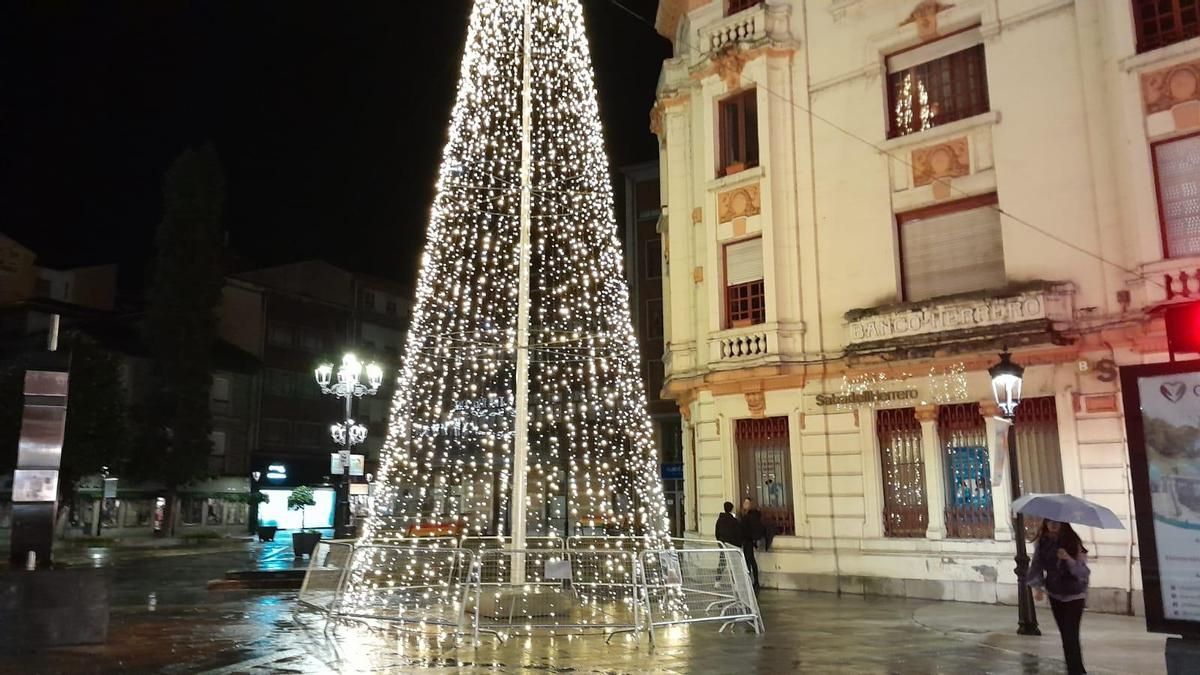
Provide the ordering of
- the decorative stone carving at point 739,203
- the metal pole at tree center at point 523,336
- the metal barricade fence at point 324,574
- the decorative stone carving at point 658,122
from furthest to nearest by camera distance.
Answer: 1. the decorative stone carving at point 658,122
2. the decorative stone carving at point 739,203
3. the metal barricade fence at point 324,574
4. the metal pole at tree center at point 523,336

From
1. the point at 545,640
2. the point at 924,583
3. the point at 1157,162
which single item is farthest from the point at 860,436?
the point at 545,640

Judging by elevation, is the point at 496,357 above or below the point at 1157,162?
below

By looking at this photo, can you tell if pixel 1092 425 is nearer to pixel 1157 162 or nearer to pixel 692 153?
pixel 1157 162

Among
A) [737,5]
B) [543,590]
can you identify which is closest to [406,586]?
[543,590]

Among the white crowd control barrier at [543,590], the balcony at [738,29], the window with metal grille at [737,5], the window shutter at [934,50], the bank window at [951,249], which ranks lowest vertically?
the white crowd control barrier at [543,590]

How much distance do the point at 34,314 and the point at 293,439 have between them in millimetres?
15722

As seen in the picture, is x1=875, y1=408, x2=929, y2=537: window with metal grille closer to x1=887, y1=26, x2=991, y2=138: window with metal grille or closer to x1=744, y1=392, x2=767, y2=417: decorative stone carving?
x1=744, y1=392, x2=767, y2=417: decorative stone carving

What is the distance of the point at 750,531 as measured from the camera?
17375 mm

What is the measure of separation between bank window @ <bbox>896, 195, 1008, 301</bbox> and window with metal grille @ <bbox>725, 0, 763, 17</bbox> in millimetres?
6340

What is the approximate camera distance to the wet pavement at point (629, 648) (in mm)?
9211

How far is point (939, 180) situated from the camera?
17.6 m

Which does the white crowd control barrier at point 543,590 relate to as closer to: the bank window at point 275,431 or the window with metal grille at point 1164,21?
the window with metal grille at point 1164,21

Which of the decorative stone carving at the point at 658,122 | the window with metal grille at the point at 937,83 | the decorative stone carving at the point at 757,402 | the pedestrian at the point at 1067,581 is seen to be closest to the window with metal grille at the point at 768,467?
the decorative stone carving at the point at 757,402

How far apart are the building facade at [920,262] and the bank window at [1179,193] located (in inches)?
1.3
